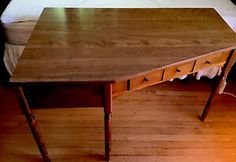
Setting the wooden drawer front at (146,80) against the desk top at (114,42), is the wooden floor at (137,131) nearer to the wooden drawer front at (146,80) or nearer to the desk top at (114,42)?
the wooden drawer front at (146,80)

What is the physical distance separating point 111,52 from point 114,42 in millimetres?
82

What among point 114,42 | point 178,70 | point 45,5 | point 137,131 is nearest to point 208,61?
point 178,70

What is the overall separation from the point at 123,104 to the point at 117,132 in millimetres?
260

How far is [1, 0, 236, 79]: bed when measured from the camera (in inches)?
53.2

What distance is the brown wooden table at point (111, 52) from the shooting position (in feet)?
2.70

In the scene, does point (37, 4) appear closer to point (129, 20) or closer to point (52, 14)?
point (52, 14)

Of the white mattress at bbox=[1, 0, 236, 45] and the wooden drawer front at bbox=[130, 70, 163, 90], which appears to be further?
the white mattress at bbox=[1, 0, 236, 45]

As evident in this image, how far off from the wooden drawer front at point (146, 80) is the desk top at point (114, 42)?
0.06 meters

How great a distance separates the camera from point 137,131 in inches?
55.5

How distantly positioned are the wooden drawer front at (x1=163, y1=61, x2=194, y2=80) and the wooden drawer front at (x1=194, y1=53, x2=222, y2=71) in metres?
0.04

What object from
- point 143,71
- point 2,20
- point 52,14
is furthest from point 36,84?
point 2,20

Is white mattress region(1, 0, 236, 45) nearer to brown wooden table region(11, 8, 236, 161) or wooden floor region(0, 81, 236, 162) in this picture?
brown wooden table region(11, 8, 236, 161)

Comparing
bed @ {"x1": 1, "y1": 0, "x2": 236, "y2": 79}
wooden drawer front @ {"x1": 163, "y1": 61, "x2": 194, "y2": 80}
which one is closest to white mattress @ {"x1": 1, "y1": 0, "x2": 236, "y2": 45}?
bed @ {"x1": 1, "y1": 0, "x2": 236, "y2": 79}

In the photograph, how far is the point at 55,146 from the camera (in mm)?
1309
